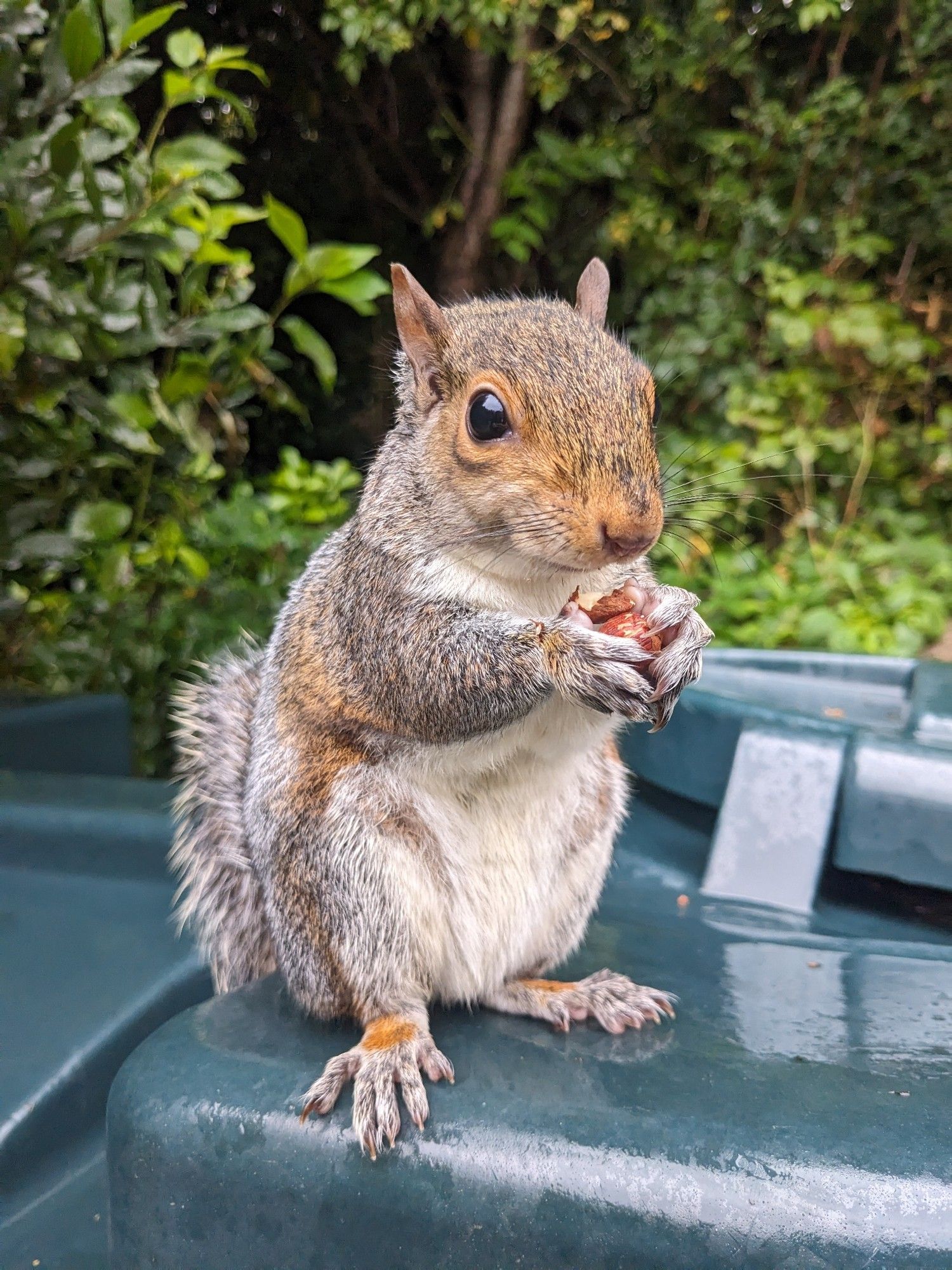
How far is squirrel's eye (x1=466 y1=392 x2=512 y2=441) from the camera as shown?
978mm

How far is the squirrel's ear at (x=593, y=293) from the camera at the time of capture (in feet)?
3.97

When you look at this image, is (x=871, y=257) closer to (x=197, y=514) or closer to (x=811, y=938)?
(x=197, y=514)

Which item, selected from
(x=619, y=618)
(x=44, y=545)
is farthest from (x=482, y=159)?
(x=619, y=618)

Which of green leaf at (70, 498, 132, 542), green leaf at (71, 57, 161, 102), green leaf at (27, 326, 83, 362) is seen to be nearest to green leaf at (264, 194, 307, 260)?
green leaf at (71, 57, 161, 102)

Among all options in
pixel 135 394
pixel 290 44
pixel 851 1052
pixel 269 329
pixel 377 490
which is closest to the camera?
pixel 851 1052

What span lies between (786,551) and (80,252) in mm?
2830

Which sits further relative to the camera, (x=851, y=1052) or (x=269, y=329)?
(x=269, y=329)

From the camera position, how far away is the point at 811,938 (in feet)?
4.28

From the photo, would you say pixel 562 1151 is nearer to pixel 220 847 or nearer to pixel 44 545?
pixel 220 847

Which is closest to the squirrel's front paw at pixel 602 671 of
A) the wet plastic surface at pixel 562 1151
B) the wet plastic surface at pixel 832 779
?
the wet plastic surface at pixel 562 1151

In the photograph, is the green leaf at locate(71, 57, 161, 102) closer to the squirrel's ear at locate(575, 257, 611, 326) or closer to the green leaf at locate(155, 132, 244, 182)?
the green leaf at locate(155, 132, 244, 182)

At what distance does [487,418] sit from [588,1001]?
0.60 meters

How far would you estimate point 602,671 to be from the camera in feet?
2.87

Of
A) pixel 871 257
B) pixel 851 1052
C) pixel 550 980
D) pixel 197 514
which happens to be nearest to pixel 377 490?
pixel 550 980
